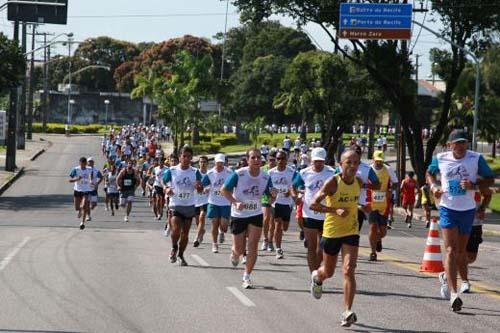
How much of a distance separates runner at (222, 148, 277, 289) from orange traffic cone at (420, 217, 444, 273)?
9.63 ft

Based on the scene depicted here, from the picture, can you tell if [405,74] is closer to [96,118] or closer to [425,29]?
[425,29]

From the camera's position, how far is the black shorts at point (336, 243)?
36.4 feet

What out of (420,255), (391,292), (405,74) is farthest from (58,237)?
(405,74)

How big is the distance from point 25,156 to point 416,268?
5366 centimetres

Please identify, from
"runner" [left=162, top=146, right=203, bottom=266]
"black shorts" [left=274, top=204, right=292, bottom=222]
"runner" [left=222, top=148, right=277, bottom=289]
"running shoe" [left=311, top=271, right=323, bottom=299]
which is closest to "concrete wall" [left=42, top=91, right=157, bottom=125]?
"black shorts" [left=274, top=204, right=292, bottom=222]

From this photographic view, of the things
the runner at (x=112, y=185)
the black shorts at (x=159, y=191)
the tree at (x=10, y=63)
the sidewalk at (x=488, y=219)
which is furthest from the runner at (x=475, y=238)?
the tree at (x=10, y=63)

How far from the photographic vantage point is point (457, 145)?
11.9m

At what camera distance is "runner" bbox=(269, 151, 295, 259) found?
18781 mm

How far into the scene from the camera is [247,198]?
14.4 meters

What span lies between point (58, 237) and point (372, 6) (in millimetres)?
19062

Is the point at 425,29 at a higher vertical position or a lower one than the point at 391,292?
higher

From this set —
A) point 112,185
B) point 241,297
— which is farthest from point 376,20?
point 241,297

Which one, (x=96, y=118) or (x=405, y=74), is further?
(x=96, y=118)

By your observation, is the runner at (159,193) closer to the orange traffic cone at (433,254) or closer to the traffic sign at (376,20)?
the traffic sign at (376,20)
